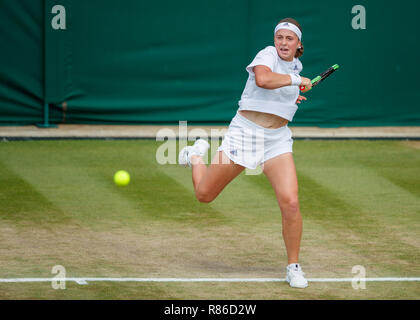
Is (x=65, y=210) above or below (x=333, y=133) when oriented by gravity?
below

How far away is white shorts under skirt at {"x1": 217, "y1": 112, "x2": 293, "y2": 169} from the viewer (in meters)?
7.05

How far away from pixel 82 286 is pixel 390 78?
31.1ft

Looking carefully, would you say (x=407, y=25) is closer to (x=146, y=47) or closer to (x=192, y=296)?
(x=146, y=47)

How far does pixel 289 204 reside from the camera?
686 cm

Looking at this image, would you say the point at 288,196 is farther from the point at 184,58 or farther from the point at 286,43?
the point at 184,58

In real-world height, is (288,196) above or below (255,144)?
below

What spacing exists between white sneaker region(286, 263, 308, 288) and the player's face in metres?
1.54

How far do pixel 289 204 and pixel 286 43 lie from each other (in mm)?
1182

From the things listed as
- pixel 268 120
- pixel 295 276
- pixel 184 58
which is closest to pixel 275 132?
pixel 268 120

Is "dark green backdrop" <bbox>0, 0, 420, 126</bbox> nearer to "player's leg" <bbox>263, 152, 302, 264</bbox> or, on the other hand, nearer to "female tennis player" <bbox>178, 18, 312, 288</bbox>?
"female tennis player" <bbox>178, 18, 312, 288</bbox>

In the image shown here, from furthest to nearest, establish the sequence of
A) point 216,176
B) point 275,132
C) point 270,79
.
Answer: point 216,176 < point 275,132 < point 270,79

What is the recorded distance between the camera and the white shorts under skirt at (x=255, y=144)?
7055 millimetres

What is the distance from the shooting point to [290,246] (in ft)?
23.0

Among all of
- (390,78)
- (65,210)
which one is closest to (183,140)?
(390,78)
